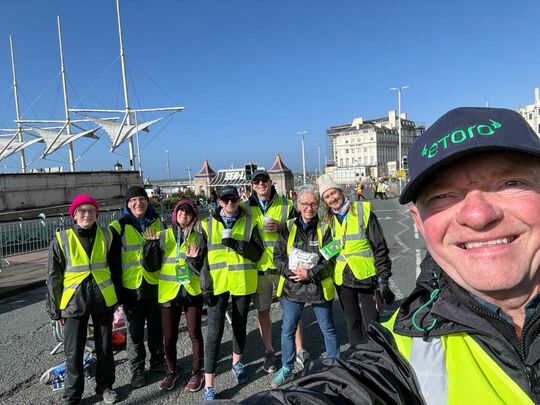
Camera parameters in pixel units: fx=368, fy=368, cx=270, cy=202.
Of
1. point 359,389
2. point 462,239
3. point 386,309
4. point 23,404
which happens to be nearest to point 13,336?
point 23,404

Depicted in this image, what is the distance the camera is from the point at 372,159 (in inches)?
4594

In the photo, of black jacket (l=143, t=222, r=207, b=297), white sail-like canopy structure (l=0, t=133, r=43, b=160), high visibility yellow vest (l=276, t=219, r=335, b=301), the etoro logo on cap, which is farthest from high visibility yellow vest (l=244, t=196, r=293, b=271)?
white sail-like canopy structure (l=0, t=133, r=43, b=160)

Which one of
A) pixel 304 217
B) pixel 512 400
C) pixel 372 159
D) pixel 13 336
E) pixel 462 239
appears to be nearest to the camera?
pixel 512 400

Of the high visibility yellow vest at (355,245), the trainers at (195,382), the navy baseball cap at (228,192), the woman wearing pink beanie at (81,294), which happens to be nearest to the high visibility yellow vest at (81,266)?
the woman wearing pink beanie at (81,294)

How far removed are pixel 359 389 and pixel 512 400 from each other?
0.41m

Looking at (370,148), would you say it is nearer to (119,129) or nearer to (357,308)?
(119,129)

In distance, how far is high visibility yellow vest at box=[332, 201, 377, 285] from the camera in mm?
3600

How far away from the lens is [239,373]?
3824 mm

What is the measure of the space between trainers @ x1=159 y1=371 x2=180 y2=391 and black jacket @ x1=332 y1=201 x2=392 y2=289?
2011 mm

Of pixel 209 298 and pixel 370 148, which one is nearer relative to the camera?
pixel 209 298

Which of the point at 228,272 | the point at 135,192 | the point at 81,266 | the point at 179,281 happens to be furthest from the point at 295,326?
the point at 135,192

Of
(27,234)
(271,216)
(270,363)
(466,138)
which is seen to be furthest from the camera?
(27,234)

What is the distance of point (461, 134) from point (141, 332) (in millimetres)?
3851

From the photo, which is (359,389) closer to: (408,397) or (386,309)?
(408,397)
